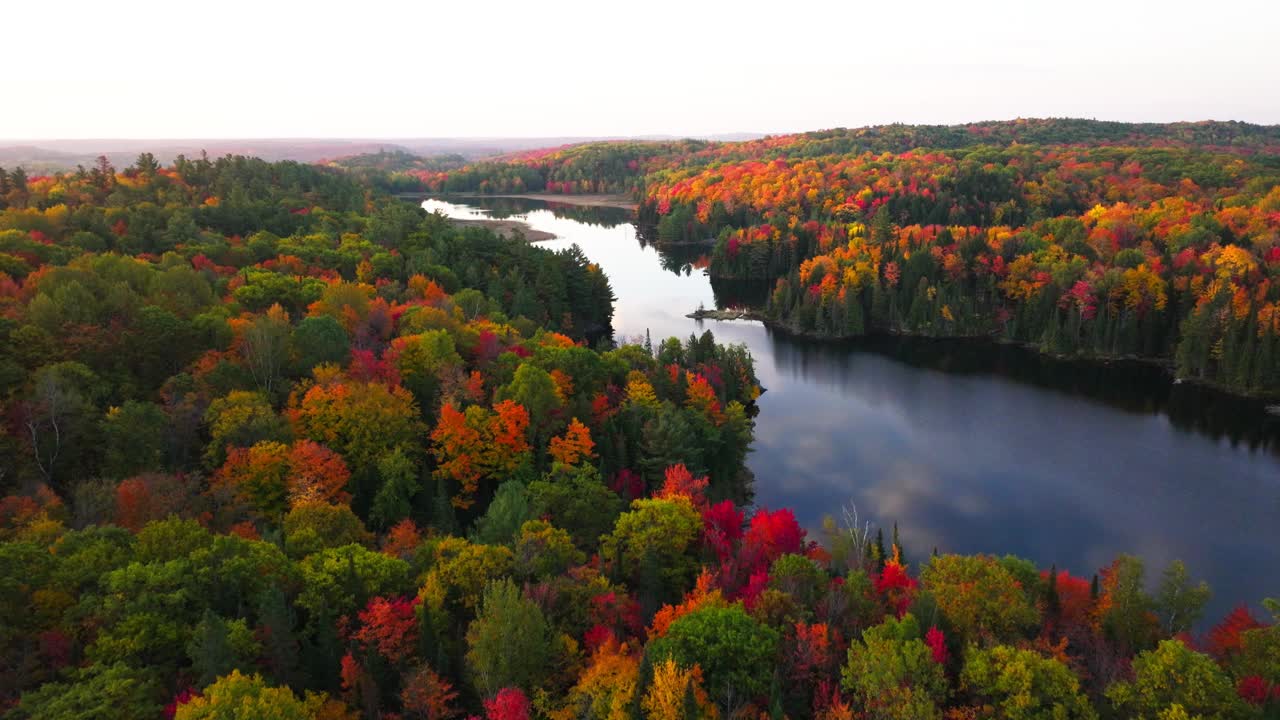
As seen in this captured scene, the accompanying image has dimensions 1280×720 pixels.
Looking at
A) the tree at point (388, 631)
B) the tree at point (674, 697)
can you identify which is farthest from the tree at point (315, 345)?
the tree at point (674, 697)

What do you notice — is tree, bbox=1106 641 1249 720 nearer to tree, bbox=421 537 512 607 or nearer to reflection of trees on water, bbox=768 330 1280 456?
tree, bbox=421 537 512 607

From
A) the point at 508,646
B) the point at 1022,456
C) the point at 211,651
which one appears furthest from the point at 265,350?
the point at 1022,456

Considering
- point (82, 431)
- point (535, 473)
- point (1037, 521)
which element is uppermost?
point (82, 431)

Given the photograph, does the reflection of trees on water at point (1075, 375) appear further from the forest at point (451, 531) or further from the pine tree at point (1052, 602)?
the pine tree at point (1052, 602)

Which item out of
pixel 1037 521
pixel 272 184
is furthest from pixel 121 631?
pixel 272 184

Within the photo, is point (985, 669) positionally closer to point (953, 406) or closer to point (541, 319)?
point (953, 406)

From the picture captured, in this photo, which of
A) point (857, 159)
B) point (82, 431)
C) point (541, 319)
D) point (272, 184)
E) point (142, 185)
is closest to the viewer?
point (82, 431)

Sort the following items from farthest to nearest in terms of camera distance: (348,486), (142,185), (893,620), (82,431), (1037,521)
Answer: (142,185)
(1037,521)
(348,486)
(82,431)
(893,620)
